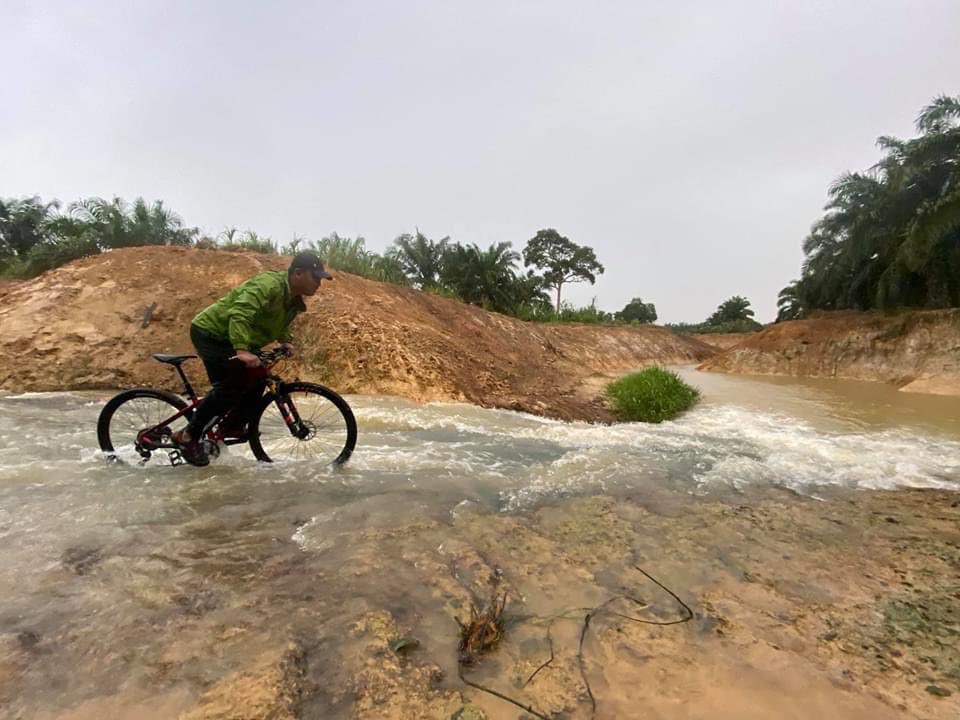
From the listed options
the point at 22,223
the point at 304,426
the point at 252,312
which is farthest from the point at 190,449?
the point at 22,223

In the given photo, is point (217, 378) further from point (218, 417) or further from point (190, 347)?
point (190, 347)

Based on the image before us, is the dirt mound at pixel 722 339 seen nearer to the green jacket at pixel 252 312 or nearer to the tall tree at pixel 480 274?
the tall tree at pixel 480 274

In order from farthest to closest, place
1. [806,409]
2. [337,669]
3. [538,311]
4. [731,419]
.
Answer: [538,311]
[806,409]
[731,419]
[337,669]

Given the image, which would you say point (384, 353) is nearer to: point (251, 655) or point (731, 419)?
point (731, 419)

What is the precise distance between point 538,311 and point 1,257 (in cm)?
2120

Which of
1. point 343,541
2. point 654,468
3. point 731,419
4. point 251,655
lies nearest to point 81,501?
point 343,541

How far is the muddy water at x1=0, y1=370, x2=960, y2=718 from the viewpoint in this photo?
1.58 metres

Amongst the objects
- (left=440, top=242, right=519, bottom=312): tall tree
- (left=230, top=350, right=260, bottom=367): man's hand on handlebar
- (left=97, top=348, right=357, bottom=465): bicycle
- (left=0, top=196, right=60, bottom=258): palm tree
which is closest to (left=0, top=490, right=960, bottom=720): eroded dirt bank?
(left=230, top=350, right=260, bottom=367): man's hand on handlebar

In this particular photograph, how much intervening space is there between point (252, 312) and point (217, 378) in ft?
2.15

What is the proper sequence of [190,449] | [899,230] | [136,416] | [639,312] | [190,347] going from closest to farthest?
1. [190,449]
2. [136,416]
3. [190,347]
4. [899,230]
5. [639,312]

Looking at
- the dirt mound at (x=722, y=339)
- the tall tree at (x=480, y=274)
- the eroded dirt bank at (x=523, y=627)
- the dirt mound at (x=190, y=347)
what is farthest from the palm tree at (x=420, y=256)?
the dirt mound at (x=722, y=339)

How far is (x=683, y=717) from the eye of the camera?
4.93 feet

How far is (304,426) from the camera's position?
4176 mm

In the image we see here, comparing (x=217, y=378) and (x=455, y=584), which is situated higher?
(x=217, y=378)
